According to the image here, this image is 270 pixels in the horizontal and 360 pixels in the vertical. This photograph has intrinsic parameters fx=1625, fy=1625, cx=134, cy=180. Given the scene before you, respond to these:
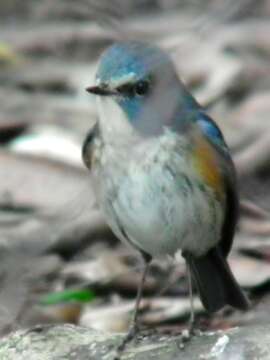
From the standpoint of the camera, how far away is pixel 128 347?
22.2ft

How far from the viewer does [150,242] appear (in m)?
7.01

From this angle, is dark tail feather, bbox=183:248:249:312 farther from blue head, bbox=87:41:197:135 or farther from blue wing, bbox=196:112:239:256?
blue head, bbox=87:41:197:135

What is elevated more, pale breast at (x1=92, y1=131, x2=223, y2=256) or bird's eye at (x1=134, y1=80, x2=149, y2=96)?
bird's eye at (x1=134, y1=80, x2=149, y2=96)

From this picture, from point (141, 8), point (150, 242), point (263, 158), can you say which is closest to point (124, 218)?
point (150, 242)

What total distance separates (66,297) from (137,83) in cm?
222

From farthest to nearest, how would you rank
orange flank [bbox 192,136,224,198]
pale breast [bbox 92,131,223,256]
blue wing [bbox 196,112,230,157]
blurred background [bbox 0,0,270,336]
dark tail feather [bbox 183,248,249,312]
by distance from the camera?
blurred background [bbox 0,0,270,336]
dark tail feather [bbox 183,248,249,312]
blue wing [bbox 196,112,230,157]
orange flank [bbox 192,136,224,198]
pale breast [bbox 92,131,223,256]

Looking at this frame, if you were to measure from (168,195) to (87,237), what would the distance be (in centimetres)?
233

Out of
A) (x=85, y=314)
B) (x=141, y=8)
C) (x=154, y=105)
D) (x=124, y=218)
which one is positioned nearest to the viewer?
(x=154, y=105)

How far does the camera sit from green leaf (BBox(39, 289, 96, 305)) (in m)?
8.41

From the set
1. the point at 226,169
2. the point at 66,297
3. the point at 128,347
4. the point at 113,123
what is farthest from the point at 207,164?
the point at 66,297

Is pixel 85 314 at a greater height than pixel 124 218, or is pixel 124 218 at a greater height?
pixel 124 218

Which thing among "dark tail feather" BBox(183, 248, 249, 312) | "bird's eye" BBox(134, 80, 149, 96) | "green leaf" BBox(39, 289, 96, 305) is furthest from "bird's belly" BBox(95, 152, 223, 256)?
"green leaf" BBox(39, 289, 96, 305)

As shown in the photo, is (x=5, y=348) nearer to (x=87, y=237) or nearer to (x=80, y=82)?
(x=87, y=237)

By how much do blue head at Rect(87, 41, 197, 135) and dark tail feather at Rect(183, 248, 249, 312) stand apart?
114 cm
